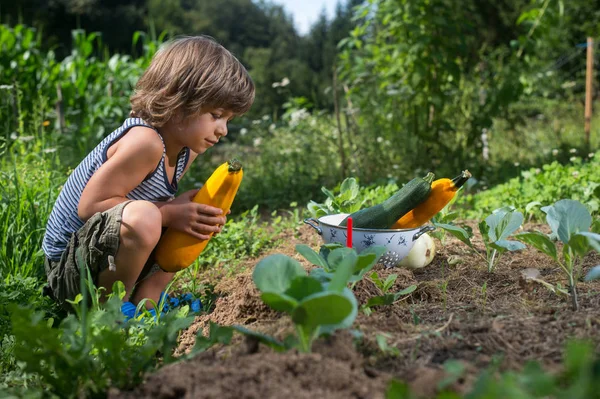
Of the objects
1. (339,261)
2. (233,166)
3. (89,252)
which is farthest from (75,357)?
(233,166)

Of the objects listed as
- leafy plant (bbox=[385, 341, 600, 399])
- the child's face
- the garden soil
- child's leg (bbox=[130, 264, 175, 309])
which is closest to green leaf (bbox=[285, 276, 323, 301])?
the garden soil

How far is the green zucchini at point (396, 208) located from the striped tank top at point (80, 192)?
895 mm

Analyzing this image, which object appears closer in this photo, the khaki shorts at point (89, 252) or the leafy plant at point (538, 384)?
the leafy plant at point (538, 384)

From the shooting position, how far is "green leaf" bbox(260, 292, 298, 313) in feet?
4.27

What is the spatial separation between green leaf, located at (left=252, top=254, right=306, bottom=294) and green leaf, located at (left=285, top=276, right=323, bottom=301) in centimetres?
2

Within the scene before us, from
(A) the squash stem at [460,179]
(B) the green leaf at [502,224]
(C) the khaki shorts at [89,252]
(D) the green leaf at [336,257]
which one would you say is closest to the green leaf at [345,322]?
(D) the green leaf at [336,257]

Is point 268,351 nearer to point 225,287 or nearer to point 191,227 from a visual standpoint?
point 191,227

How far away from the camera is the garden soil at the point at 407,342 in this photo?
3.85 feet

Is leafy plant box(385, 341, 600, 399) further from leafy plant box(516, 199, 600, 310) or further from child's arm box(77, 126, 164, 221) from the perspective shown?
child's arm box(77, 126, 164, 221)

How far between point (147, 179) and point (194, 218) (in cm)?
32

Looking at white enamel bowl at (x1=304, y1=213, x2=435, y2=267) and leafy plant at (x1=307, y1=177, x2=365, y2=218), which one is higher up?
white enamel bowl at (x1=304, y1=213, x2=435, y2=267)

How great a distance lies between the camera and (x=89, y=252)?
2441 mm

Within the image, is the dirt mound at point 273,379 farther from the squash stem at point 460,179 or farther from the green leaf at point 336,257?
the squash stem at point 460,179

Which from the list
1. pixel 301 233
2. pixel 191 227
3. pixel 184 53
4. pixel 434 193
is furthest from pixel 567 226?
pixel 301 233
